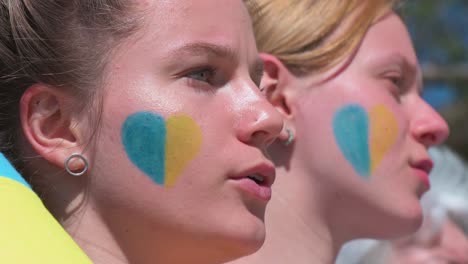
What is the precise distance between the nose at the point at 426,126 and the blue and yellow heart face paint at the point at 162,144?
106 centimetres

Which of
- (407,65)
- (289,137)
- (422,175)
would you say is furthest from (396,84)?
(289,137)

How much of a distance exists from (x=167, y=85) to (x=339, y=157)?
2.90 feet

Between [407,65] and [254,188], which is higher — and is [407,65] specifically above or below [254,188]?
below

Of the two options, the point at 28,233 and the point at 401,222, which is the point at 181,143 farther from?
the point at 401,222

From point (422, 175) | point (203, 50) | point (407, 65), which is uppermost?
point (203, 50)

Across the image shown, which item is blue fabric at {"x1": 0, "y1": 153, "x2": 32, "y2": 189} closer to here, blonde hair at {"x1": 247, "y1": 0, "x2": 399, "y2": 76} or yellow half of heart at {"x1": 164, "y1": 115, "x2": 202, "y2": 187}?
yellow half of heart at {"x1": 164, "y1": 115, "x2": 202, "y2": 187}

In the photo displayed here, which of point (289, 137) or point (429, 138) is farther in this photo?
point (429, 138)

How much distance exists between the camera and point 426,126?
304 centimetres

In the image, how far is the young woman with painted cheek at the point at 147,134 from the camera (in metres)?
2.21

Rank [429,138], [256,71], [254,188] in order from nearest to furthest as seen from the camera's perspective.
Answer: [254,188] < [256,71] < [429,138]

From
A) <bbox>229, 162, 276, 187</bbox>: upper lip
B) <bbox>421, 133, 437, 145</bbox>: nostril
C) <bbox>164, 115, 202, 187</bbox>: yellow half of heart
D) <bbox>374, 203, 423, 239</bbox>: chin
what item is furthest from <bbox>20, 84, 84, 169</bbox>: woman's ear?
<bbox>421, 133, 437, 145</bbox>: nostril

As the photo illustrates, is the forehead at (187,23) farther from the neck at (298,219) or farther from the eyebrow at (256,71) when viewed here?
the neck at (298,219)

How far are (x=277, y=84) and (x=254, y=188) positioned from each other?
0.84 m

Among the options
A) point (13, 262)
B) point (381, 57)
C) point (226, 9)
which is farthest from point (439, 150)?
point (13, 262)
